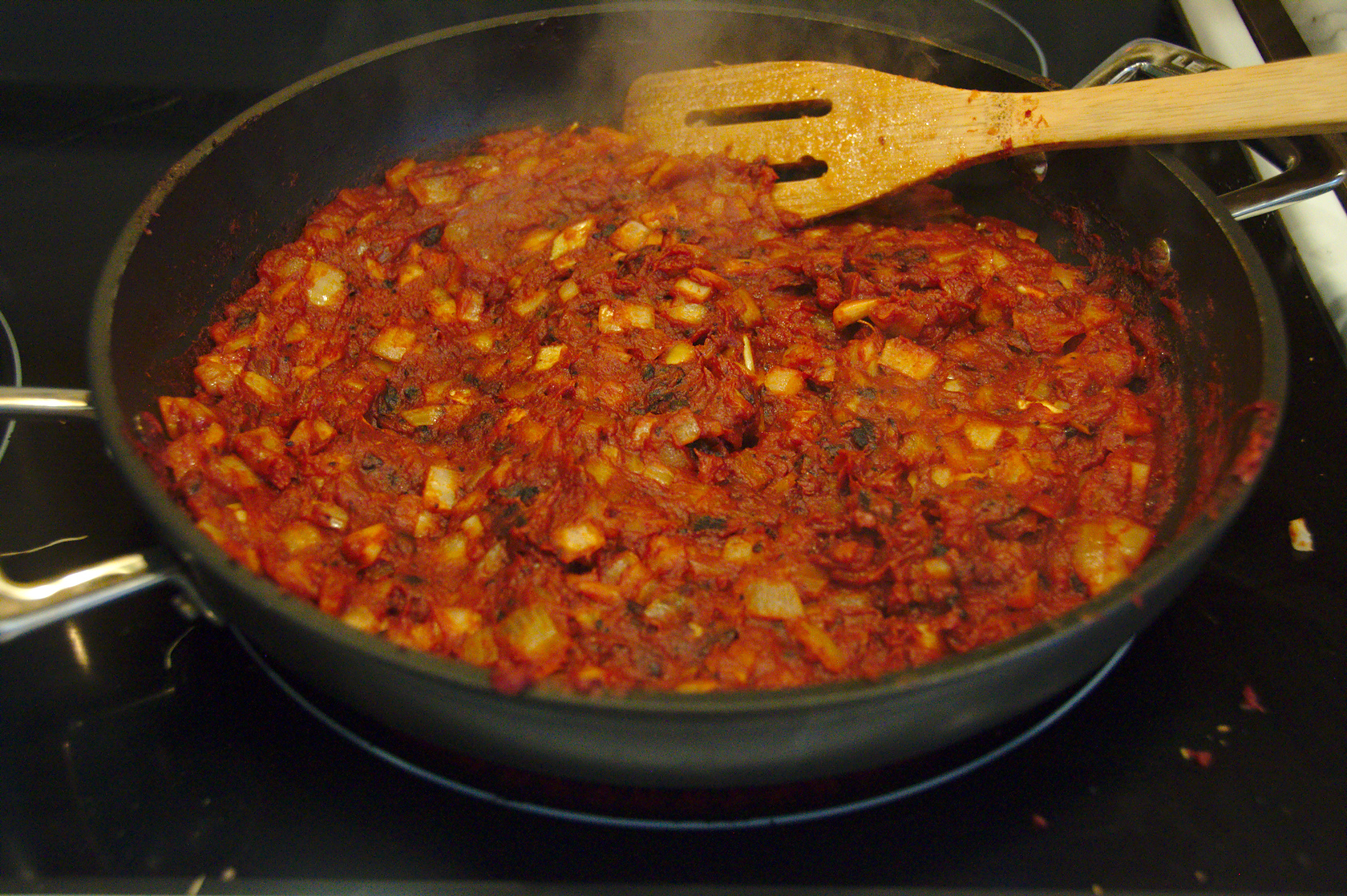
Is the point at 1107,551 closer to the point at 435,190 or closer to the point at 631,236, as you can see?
the point at 631,236

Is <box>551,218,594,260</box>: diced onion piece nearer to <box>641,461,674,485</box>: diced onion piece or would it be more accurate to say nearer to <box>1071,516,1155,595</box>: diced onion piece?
<box>641,461,674,485</box>: diced onion piece

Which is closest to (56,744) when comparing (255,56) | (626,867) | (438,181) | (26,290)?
(626,867)

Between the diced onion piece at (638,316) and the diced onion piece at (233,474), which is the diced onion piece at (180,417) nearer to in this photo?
the diced onion piece at (233,474)

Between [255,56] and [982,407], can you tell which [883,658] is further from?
[255,56]

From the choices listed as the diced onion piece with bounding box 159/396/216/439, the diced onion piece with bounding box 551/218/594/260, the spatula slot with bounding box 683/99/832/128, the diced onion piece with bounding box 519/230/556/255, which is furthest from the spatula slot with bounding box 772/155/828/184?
the diced onion piece with bounding box 159/396/216/439

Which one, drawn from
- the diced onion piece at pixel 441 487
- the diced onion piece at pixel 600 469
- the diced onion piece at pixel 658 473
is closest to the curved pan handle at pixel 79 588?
the diced onion piece at pixel 441 487

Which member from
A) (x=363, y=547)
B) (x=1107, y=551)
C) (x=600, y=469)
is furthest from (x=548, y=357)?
(x=1107, y=551)
